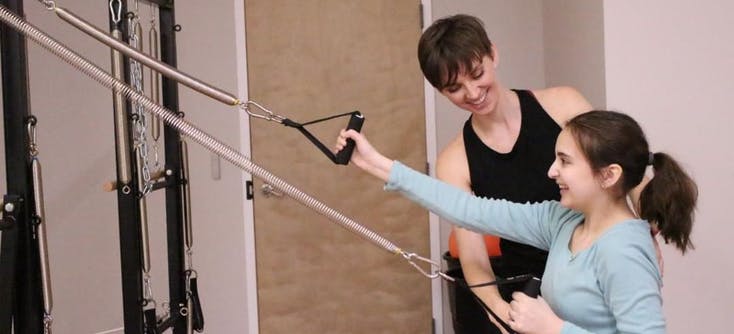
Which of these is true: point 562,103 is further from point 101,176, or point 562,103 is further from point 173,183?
point 101,176

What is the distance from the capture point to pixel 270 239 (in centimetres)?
323

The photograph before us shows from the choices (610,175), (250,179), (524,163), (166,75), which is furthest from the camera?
(250,179)

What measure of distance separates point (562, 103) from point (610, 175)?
439 mm

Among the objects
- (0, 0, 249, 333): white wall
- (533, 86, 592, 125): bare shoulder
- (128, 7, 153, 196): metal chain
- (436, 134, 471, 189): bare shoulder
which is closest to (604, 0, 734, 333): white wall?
(533, 86, 592, 125): bare shoulder

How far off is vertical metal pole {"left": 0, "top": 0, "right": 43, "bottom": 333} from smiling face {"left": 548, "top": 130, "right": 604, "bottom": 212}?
42.1 inches

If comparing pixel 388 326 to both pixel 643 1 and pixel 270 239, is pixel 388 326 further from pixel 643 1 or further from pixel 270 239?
pixel 643 1

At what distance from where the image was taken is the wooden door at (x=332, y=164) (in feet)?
10.3

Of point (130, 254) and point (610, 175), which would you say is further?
point (130, 254)

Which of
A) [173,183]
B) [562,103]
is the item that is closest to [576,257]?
[562,103]

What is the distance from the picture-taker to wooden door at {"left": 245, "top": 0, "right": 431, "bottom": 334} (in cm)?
315

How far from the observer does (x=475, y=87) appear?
5.00ft

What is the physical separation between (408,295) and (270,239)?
2.25 feet

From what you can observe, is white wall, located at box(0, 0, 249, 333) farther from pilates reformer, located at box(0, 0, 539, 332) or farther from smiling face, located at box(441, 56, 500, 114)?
smiling face, located at box(441, 56, 500, 114)

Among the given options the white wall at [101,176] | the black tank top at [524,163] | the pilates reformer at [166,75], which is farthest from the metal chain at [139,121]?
the white wall at [101,176]
